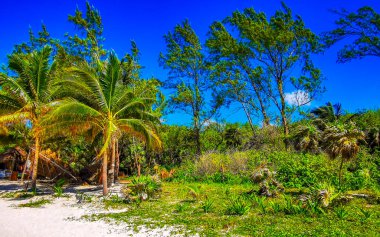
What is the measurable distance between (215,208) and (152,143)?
18.2ft

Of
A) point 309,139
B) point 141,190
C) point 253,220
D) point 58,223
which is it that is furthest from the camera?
point 309,139

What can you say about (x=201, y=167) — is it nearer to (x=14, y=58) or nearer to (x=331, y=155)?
(x=331, y=155)

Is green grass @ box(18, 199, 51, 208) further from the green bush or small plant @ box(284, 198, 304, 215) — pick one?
small plant @ box(284, 198, 304, 215)

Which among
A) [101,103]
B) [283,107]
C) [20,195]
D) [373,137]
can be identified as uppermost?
[283,107]

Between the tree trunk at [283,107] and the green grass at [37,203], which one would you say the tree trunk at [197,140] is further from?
the green grass at [37,203]

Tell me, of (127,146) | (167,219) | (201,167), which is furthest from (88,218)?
(127,146)

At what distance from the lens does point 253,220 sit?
9297 millimetres

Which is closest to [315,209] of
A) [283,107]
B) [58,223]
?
[58,223]

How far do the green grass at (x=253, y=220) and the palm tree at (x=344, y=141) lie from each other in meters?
1.81

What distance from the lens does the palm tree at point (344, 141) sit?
1200 centimetres

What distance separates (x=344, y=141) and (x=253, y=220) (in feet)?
17.0

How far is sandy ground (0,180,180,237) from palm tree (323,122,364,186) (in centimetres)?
714

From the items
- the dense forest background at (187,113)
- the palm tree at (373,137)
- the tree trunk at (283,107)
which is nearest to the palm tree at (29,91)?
the dense forest background at (187,113)

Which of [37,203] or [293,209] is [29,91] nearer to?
[37,203]
